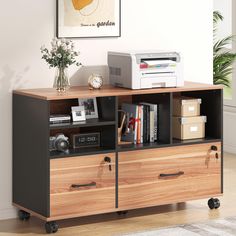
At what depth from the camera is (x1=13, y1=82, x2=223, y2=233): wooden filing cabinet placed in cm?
455

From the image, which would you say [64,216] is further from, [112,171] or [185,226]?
[185,226]

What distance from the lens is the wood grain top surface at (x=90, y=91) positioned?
4.53 metres

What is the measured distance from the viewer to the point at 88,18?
5012 mm

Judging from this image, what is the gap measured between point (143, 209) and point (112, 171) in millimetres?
544

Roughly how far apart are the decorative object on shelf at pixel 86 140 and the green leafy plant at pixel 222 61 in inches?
94.5

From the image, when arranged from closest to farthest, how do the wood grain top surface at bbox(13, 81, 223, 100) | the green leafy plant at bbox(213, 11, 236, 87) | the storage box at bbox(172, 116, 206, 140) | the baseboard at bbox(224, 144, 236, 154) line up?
the wood grain top surface at bbox(13, 81, 223, 100), the storage box at bbox(172, 116, 206, 140), the green leafy plant at bbox(213, 11, 236, 87), the baseboard at bbox(224, 144, 236, 154)

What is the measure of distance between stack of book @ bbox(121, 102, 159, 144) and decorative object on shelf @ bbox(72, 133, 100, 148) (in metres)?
0.24

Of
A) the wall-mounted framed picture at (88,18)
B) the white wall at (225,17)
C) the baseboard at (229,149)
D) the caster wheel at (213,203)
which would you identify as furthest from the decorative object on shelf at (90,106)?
the white wall at (225,17)

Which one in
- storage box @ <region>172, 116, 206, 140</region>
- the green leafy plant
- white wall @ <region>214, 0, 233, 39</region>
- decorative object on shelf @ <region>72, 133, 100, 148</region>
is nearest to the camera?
decorative object on shelf @ <region>72, 133, 100, 148</region>

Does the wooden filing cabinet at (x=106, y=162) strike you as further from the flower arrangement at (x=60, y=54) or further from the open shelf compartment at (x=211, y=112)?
the flower arrangement at (x=60, y=54)

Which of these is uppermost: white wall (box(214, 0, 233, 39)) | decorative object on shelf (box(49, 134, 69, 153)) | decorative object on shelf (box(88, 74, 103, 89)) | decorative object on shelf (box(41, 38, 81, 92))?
white wall (box(214, 0, 233, 39))

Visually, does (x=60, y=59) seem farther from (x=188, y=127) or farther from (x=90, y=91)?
(x=188, y=127)

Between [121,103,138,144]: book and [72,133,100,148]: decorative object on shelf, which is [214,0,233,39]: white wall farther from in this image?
[72,133,100,148]: decorative object on shelf

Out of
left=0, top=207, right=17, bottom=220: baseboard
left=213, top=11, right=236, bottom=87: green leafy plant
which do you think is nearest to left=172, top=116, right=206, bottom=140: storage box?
left=0, top=207, right=17, bottom=220: baseboard
